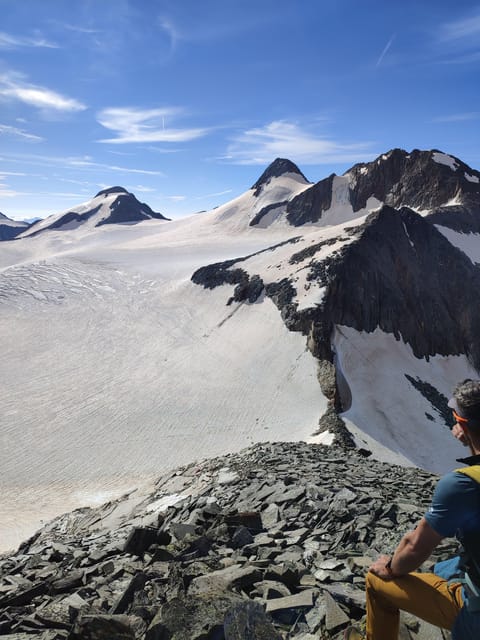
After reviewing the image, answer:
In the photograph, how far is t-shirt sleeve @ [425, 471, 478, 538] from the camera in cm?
305

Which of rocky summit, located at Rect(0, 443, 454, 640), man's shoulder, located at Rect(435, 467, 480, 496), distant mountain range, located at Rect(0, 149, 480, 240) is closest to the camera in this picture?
man's shoulder, located at Rect(435, 467, 480, 496)

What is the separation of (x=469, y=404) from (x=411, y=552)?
1.17 metres

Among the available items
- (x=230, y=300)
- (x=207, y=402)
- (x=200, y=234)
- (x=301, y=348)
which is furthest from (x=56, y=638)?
(x=200, y=234)

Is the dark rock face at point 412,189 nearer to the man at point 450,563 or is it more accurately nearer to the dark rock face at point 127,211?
the dark rock face at point 127,211

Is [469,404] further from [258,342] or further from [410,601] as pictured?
[258,342]

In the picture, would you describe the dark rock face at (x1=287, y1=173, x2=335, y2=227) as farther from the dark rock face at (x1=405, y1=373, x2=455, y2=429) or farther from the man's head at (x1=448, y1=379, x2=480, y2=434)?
the man's head at (x1=448, y1=379, x2=480, y2=434)

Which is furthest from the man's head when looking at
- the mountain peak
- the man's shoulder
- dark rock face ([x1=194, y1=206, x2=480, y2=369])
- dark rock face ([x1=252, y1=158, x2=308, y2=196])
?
the mountain peak

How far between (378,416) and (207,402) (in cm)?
1071

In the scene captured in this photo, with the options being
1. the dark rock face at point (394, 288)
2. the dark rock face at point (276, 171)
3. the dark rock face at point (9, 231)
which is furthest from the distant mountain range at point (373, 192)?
the dark rock face at point (9, 231)

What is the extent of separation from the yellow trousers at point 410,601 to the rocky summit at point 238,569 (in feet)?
2.52

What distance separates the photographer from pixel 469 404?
3.39 m

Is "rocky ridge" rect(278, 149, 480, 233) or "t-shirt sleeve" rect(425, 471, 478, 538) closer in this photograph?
"t-shirt sleeve" rect(425, 471, 478, 538)

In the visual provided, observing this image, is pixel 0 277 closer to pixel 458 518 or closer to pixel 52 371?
pixel 52 371

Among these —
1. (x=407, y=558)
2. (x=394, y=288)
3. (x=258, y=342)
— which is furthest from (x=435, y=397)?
(x=407, y=558)
